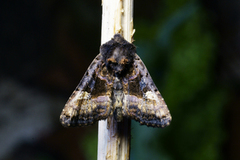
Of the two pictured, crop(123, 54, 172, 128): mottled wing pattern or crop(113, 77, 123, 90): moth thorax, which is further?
crop(113, 77, 123, 90): moth thorax

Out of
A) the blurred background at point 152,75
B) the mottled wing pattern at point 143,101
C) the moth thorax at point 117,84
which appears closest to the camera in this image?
the mottled wing pattern at point 143,101

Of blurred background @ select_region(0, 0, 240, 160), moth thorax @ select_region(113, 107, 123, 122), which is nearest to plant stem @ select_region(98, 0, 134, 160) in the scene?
moth thorax @ select_region(113, 107, 123, 122)

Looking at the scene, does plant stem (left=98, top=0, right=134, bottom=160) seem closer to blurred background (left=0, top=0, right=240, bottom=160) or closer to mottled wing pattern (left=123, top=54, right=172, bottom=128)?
mottled wing pattern (left=123, top=54, right=172, bottom=128)

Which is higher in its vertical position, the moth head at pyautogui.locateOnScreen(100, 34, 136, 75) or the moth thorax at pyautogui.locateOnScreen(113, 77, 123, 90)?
the moth head at pyautogui.locateOnScreen(100, 34, 136, 75)

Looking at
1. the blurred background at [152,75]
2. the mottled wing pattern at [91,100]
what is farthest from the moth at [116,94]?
the blurred background at [152,75]

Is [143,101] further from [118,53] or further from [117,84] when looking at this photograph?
[118,53]
